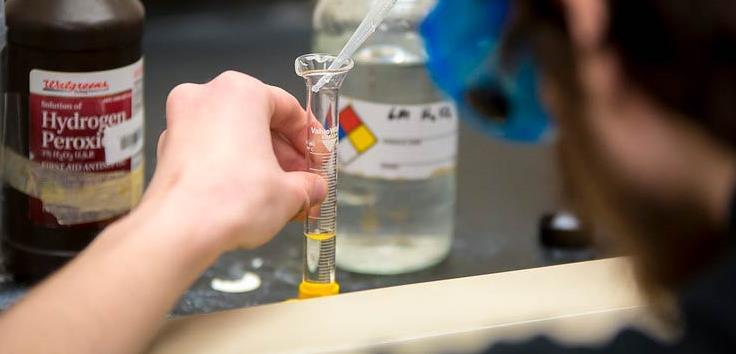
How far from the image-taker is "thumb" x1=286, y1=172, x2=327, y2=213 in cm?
78

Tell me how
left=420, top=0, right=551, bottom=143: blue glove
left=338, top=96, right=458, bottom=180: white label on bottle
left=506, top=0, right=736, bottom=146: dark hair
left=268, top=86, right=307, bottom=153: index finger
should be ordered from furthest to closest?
1. left=338, top=96, right=458, bottom=180: white label on bottle
2. left=268, top=86, right=307, bottom=153: index finger
3. left=420, top=0, right=551, bottom=143: blue glove
4. left=506, top=0, right=736, bottom=146: dark hair

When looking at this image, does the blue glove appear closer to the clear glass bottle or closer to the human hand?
the human hand

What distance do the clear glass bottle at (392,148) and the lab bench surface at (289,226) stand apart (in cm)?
3

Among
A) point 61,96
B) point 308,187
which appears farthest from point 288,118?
point 61,96

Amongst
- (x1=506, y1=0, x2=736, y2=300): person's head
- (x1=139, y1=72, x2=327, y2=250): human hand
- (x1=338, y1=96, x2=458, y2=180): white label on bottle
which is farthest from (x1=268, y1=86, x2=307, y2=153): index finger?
(x1=506, y1=0, x2=736, y2=300): person's head

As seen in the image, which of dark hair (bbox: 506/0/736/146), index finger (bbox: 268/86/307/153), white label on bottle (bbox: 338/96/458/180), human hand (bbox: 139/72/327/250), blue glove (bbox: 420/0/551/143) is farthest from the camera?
white label on bottle (bbox: 338/96/458/180)

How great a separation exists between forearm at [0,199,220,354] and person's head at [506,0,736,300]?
9.2 inches

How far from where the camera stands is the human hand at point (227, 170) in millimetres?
725

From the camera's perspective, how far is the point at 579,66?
0.56 metres

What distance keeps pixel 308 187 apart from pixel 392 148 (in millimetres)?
199

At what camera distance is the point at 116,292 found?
0.69 metres

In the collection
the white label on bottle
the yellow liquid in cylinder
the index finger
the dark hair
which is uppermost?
the dark hair

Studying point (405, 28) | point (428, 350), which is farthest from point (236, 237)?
point (405, 28)

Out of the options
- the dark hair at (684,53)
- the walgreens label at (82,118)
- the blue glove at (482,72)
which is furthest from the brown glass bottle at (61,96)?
the dark hair at (684,53)
